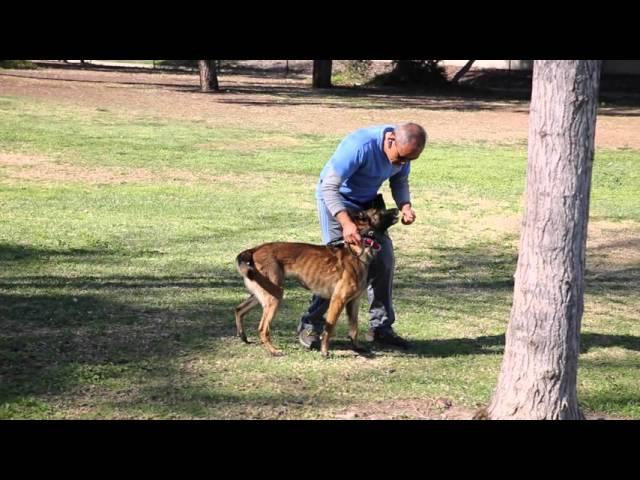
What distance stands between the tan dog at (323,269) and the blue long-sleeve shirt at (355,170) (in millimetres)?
171

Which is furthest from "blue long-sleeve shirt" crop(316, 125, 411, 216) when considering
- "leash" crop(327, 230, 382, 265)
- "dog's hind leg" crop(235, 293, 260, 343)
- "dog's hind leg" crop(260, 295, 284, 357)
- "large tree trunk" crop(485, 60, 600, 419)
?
"large tree trunk" crop(485, 60, 600, 419)

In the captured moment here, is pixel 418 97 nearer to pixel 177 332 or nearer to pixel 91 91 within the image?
pixel 91 91

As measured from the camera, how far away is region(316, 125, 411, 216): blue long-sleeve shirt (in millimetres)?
7133

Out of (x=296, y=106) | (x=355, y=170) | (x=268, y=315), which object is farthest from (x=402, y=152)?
(x=296, y=106)

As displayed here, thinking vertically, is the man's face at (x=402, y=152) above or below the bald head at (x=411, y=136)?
below

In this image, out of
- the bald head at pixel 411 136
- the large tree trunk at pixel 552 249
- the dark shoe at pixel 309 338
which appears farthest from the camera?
the dark shoe at pixel 309 338

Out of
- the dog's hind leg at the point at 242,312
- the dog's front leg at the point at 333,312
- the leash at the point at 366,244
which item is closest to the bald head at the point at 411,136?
the leash at the point at 366,244

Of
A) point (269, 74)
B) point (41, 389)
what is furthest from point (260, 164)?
point (269, 74)

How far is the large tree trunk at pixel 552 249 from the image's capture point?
527cm

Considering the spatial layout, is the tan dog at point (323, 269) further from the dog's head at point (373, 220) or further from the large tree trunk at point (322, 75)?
the large tree trunk at point (322, 75)

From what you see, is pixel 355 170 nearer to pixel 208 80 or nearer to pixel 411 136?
pixel 411 136

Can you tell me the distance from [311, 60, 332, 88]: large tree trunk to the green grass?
21.1m

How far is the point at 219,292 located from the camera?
9.43 meters

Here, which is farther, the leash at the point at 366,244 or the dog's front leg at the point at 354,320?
the dog's front leg at the point at 354,320
